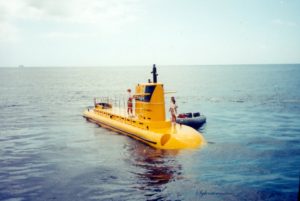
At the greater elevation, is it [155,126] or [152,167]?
[155,126]

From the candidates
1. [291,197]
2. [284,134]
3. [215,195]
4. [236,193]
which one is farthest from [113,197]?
[284,134]

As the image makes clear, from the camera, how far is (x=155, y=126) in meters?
23.3

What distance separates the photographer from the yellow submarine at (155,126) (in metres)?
21.5

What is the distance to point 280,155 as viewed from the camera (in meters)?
20.8

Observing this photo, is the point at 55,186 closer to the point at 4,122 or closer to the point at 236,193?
the point at 236,193

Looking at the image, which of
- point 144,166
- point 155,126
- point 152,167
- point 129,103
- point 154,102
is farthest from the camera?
point 129,103

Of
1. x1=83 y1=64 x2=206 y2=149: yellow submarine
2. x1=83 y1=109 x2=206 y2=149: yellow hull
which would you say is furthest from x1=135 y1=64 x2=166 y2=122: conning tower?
x1=83 y1=109 x2=206 y2=149: yellow hull

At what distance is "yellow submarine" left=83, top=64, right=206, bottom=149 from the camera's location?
70.4 feet

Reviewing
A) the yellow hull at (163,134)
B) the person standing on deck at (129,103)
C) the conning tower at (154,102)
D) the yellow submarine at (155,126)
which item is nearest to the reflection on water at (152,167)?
the yellow hull at (163,134)

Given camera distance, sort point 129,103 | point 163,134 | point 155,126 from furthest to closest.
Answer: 1. point 129,103
2. point 155,126
3. point 163,134

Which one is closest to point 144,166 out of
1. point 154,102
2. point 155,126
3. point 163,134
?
point 163,134

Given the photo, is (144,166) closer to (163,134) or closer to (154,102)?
(163,134)

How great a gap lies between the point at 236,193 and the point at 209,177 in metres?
2.22

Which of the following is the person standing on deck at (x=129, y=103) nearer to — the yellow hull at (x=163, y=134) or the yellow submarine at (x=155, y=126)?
the yellow submarine at (x=155, y=126)
